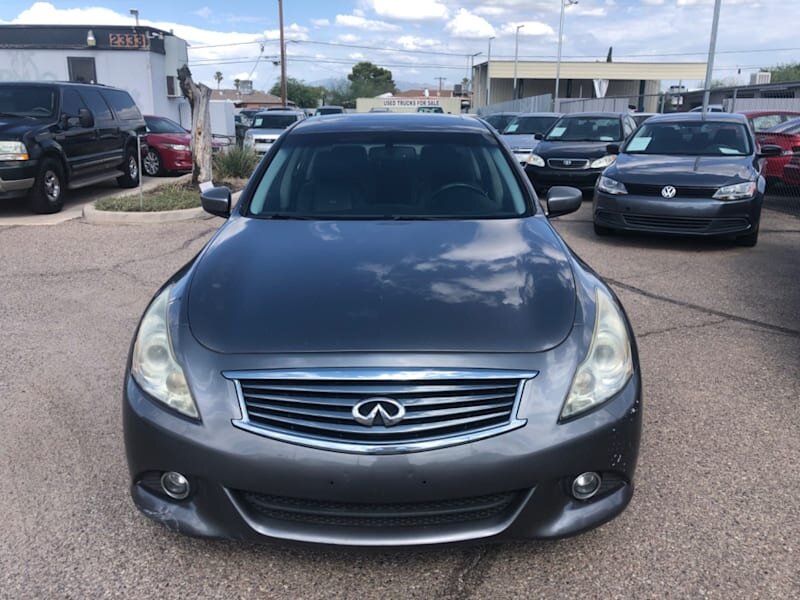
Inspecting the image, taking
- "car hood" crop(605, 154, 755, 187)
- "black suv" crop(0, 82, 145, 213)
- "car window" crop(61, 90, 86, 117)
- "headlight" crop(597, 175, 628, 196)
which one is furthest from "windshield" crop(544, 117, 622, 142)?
"car window" crop(61, 90, 86, 117)

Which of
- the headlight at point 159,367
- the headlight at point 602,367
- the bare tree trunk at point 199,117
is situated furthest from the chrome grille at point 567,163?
the headlight at point 159,367

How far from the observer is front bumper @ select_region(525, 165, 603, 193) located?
12430 mm

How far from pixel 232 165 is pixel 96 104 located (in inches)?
105

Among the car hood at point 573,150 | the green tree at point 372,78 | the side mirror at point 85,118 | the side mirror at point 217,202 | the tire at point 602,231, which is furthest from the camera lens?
the green tree at point 372,78

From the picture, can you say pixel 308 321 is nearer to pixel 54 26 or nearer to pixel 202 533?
pixel 202 533

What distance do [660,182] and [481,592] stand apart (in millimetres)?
6827

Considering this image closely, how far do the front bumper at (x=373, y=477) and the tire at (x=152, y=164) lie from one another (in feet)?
46.0

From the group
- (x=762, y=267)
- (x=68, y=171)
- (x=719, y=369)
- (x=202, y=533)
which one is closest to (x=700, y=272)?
(x=762, y=267)

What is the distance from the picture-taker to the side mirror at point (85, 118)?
10.7m

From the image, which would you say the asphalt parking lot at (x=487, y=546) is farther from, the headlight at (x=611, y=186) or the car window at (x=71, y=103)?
the car window at (x=71, y=103)

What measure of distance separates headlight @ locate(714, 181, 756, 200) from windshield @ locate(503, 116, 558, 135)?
940cm

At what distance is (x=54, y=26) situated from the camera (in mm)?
25250

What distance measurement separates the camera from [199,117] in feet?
39.6

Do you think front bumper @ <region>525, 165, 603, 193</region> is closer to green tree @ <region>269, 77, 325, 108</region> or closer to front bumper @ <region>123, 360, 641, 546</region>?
front bumper @ <region>123, 360, 641, 546</region>
